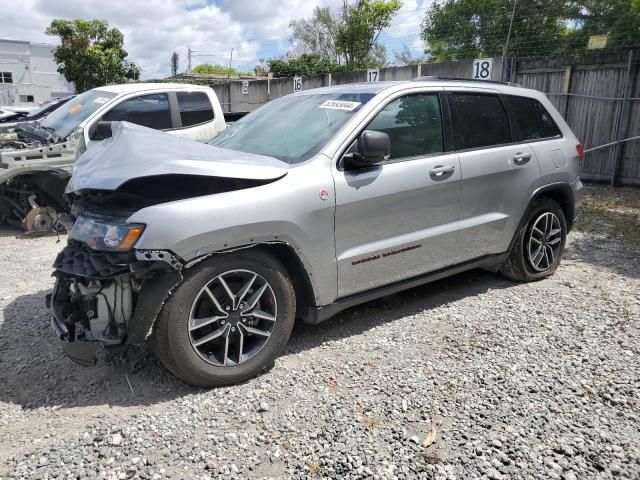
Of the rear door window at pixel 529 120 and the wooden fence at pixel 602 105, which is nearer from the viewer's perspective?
the rear door window at pixel 529 120

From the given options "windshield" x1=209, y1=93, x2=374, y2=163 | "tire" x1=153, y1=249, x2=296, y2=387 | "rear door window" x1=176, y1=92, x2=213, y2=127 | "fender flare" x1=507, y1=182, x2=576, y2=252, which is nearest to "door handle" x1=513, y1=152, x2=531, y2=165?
"fender flare" x1=507, y1=182, x2=576, y2=252

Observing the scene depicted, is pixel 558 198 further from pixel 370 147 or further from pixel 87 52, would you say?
pixel 87 52

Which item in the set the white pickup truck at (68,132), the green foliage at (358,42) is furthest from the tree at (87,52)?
the white pickup truck at (68,132)

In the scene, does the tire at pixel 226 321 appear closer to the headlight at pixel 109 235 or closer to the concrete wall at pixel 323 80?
the headlight at pixel 109 235

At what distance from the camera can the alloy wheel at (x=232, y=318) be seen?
315 centimetres

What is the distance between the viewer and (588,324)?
4195 mm

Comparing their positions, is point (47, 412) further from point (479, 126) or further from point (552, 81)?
point (552, 81)

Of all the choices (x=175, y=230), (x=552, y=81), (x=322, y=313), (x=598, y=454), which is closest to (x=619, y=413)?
(x=598, y=454)

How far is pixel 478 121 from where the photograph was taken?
4.48 meters

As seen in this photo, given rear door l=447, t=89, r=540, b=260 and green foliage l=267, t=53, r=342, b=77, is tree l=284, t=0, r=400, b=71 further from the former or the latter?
rear door l=447, t=89, r=540, b=260

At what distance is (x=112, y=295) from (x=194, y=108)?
224 inches

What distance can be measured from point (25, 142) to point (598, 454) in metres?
7.62

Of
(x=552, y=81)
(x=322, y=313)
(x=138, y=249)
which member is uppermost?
(x=552, y=81)

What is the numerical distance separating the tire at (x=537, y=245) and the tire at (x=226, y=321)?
97.9 inches
